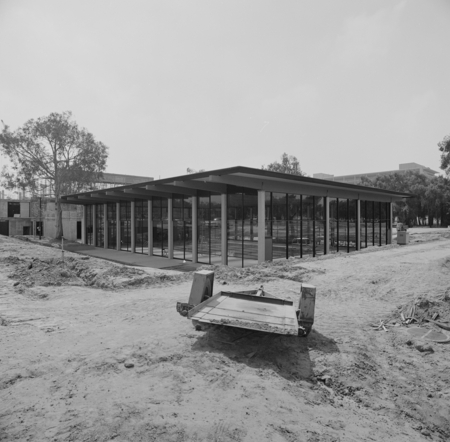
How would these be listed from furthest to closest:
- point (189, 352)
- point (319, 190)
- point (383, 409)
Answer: point (319, 190)
point (189, 352)
point (383, 409)

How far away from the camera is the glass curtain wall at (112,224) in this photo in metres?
28.7

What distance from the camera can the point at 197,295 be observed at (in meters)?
6.39

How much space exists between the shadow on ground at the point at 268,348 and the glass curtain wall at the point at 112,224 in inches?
976

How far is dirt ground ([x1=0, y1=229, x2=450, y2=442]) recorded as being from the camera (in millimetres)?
3246

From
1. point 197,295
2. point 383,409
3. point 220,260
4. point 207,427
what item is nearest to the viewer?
point 207,427

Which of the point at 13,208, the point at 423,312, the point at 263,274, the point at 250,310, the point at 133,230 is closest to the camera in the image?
the point at 250,310

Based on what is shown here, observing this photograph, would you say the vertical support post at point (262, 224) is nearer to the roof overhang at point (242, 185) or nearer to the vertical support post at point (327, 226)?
the roof overhang at point (242, 185)

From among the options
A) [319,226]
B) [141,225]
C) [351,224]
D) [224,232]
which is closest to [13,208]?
[141,225]

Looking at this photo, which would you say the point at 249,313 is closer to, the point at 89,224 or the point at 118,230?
the point at 118,230

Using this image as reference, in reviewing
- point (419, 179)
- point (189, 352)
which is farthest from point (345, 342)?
point (419, 179)

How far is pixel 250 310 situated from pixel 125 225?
2306cm

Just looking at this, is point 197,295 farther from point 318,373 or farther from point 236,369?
point 318,373

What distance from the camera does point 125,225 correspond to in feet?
88.8

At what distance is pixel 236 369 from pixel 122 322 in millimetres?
3130
